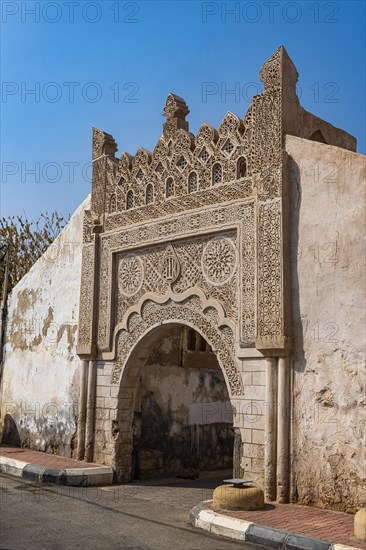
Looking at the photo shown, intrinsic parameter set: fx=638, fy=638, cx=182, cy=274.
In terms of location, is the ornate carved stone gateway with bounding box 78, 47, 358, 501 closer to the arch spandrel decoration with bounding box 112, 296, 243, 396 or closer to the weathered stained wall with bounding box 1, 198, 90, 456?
the arch spandrel decoration with bounding box 112, 296, 243, 396

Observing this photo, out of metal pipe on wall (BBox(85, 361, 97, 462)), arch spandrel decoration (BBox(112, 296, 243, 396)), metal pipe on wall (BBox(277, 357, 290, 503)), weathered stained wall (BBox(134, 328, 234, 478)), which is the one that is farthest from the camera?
weathered stained wall (BBox(134, 328, 234, 478))

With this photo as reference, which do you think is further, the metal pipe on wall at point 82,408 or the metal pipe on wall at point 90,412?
the metal pipe on wall at point 82,408

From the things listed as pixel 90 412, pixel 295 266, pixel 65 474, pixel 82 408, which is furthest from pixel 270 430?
pixel 82 408

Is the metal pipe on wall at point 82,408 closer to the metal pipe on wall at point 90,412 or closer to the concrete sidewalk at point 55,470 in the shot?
the metal pipe on wall at point 90,412

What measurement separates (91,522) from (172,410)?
425 centimetres

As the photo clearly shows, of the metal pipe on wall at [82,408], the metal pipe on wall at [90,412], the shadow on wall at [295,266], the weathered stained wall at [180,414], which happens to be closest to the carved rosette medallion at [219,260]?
the shadow on wall at [295,266]

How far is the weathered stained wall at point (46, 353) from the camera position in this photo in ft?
33.1

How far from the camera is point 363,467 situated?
604 cm

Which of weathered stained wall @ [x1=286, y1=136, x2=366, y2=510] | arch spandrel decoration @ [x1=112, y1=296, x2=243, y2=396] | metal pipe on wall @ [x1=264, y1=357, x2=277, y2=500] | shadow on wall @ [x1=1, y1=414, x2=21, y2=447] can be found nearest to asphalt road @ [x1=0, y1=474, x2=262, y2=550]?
metal pipe on wall @ [x1=264, y1=357, x2=277, y2=500]

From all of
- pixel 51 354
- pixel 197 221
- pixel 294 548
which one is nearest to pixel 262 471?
pixel 294 548

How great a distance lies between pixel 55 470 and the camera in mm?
8297

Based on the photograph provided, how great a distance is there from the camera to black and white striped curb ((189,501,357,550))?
5.07 m

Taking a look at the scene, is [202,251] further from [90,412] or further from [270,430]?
[90,412]

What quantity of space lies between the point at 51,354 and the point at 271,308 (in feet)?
16.0
